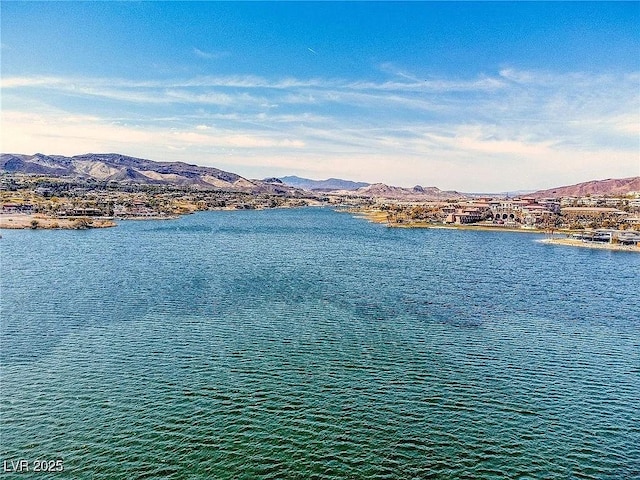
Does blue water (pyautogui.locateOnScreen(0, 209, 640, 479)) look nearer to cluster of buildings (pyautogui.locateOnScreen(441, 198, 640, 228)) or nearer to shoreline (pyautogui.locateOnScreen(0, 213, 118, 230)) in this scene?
shoreline (pyautogui.locateOnScreen(0, 213, 118, 230))

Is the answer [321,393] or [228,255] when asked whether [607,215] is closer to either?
[228,255]

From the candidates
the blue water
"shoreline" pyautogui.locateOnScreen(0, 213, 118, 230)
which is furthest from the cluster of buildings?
"shoreline" pyautogui.locateOnScreen(0, 213, 118, 230)

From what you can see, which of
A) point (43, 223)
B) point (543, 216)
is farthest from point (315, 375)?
point (543, 216)

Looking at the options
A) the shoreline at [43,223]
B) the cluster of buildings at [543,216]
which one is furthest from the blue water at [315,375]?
the cluster of buildings at [543,216]

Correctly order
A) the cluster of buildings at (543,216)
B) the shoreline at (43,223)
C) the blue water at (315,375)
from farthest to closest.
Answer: the cluster of buildings at (543,216), the shoreline at (43,223), the blue water at (315,375)

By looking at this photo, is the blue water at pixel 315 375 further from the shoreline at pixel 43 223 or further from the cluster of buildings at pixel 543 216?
the cluster of buildings at pixel 543 216

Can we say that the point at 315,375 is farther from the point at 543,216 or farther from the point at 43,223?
the point at 543,216

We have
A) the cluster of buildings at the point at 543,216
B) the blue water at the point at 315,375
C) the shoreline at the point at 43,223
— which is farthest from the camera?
the cluster of buildings at the point at 543,216

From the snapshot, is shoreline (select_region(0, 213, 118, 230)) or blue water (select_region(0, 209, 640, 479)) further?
shoreline (select_region(0, 213, 118, 230))

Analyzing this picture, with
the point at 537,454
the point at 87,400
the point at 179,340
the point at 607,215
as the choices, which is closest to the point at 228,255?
the point at 179,340
